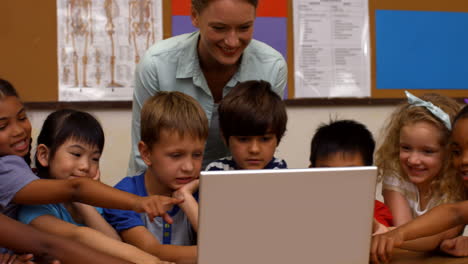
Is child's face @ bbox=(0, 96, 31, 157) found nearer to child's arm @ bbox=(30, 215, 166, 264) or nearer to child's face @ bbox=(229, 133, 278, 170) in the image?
child's arm @ bbox=(30, 215, 166, 264)

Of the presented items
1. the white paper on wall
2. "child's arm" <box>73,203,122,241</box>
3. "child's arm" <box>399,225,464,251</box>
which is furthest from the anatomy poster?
"child's arm" <box>399,225,464,251</box>

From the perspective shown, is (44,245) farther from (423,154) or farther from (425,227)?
(423,154)

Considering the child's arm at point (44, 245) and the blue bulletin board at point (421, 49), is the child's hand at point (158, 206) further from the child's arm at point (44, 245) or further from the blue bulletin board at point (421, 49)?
the blue bulletin board at point (421, 49)

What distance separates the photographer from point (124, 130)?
2375 millimetres

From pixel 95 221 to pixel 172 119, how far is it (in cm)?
33

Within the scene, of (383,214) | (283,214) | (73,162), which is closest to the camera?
(283,214)

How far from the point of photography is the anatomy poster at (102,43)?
2258 millimetres

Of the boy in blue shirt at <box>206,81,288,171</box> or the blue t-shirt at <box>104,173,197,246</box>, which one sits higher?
the boy in blue shirt at <box>206,81,288,171</box>

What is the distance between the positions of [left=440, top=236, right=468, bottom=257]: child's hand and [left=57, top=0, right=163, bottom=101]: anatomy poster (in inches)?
61.8

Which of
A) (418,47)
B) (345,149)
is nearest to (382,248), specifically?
(345,149)

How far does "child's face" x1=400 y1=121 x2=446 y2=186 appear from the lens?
162 centimetres

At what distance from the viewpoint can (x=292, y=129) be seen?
259 cm

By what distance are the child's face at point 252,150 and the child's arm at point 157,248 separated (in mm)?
403

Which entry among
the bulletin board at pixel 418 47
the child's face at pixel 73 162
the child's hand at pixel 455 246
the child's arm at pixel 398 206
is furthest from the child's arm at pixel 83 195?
the bulletin board at pixel 418 47
